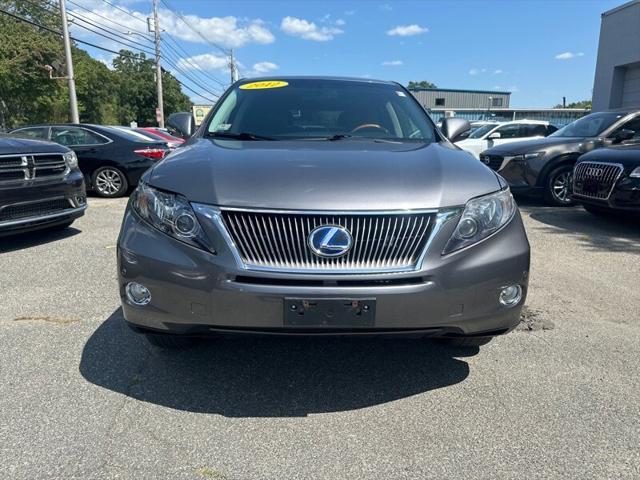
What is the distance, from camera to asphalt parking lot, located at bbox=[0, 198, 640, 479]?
2115mm

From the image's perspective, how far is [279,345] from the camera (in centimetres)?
315

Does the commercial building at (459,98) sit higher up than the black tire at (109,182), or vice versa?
the commercial building at (459,98)

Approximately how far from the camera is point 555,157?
8.67 metres

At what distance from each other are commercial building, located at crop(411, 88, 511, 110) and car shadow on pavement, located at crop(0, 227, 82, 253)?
6083 centimetres

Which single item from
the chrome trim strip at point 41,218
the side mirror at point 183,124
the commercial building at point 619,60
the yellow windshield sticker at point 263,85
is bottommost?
the chrome trim strip at point 41,218

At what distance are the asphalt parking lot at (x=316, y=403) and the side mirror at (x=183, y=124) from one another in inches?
57.1

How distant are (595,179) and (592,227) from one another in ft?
2.33

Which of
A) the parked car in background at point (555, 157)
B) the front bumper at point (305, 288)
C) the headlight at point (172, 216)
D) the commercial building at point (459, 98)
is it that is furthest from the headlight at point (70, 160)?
the commercial building at point (459, 98)

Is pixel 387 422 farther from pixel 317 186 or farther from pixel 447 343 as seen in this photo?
pixel 317 186

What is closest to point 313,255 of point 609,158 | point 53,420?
point 53,420

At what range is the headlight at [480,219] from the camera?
7.59 ft

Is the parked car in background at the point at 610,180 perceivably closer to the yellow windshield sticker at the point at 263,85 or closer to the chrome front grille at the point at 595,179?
the chrome front grille at the point at 595,179

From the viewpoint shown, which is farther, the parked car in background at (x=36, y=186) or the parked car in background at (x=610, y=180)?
the parked car in background at (x=610, y=180)

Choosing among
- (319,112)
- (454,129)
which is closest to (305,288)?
(319,112)
